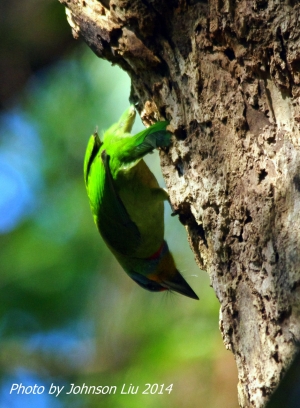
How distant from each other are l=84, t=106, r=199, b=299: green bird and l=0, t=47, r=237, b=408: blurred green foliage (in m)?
1.25

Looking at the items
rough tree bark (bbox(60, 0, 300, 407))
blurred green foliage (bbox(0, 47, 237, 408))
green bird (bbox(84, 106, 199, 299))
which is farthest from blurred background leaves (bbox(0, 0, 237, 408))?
rough tree bark (bbox(60, 0, 300, 407))

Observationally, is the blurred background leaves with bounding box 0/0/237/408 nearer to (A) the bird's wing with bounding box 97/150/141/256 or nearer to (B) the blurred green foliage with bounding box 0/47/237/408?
(B) the blurred green foliage with bounding box 0/47/237/408

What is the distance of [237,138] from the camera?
97.7 inches

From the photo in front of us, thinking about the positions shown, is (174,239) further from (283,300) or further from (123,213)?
(283,300)

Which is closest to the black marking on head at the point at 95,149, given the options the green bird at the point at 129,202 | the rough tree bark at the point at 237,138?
the green bird at the point at 129,202

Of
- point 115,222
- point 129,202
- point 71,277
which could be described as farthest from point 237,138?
point 71,277

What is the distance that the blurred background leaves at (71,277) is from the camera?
5.24 m

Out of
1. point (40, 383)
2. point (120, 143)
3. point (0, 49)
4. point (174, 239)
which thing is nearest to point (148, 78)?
point (120, 143)

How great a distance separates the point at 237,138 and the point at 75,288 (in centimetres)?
440

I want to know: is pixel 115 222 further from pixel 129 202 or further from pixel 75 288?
pixel 75 288

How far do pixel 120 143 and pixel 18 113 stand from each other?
3.25m

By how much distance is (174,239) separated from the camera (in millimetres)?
5363

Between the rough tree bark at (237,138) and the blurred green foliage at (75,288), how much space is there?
2475mm

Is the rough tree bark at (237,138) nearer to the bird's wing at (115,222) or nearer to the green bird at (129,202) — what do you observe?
the green bird at (129,202)
